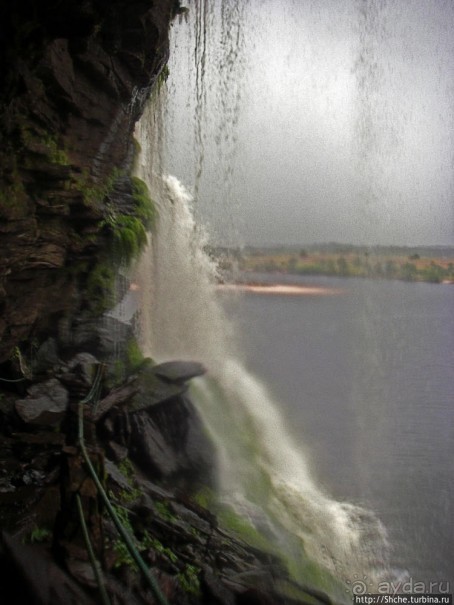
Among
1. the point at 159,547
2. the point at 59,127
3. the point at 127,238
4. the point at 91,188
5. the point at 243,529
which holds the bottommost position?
the point at 243,529

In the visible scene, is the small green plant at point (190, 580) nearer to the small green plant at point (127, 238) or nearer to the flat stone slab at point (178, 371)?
the flat stone slab at point (178, 371)

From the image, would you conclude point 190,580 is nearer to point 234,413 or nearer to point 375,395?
point 234,413

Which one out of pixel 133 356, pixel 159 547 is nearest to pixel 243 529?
pixel 159 547

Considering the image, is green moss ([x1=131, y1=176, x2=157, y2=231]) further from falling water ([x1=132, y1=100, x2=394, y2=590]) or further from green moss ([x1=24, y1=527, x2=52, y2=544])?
green moss ([x1=24, y1=527, x2=52, y2=544])

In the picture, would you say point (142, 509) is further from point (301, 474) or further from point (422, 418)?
point (422, 418)

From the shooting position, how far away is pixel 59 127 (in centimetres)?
654

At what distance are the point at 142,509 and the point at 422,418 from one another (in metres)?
9.56

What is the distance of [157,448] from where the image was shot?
879 cm

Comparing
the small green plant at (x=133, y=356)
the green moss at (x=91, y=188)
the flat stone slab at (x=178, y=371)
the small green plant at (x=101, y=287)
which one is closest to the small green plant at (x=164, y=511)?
the flat stone slab at (x=178, y=371)

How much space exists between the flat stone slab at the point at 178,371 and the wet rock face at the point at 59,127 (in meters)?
2.46

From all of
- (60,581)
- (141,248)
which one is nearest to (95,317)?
(141,248)

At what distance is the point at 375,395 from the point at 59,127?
12020 millimetres

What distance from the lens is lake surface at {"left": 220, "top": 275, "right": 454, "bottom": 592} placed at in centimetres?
1009

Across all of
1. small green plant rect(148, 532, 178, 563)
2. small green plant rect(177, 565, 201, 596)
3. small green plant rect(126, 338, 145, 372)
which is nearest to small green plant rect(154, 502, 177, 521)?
small green plant rect(148, 532, 178, 563)
